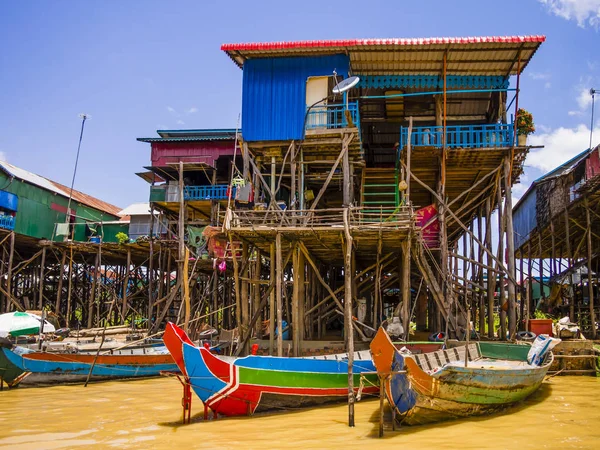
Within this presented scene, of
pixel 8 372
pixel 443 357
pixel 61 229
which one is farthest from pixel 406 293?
pixel 61 229

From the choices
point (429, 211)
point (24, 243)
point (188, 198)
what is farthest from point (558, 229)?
point (24, 243)

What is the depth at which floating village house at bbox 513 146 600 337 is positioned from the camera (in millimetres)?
18641

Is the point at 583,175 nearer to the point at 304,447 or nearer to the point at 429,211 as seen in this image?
the point at 429,211

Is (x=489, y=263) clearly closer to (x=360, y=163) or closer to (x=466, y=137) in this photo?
(x=466, y=137)

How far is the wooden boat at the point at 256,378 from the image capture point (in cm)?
1014

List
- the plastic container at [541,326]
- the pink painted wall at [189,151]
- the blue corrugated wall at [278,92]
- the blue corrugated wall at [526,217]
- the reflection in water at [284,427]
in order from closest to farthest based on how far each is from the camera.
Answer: the reflection in water at [284,427], the plastic container at [541,326], the blue corrugated wall at [278,92], the blue corrugated wall at [526,217], the pink painted wall at [189,151]

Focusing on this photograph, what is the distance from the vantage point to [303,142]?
16.0 meters

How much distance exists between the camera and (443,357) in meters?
12.1

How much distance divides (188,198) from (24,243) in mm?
9583

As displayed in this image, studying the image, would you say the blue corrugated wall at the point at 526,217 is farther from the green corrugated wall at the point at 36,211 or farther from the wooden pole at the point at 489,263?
the green corrugated wall at the point at 36,211

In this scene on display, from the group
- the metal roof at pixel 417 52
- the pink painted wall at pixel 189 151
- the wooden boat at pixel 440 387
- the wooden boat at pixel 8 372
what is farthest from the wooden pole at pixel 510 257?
the pink painted wall at pixel 189 151

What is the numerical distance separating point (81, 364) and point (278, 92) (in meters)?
9.73

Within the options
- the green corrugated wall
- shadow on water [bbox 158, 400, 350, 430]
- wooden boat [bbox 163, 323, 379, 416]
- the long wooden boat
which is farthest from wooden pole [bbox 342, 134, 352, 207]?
the green corrugated wall

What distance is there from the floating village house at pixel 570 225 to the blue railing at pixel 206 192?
13.1 metres
